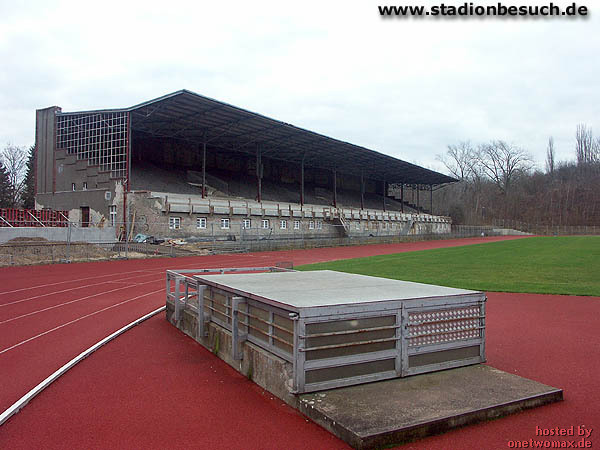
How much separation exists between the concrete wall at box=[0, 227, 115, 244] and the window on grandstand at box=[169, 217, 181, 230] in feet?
14.4

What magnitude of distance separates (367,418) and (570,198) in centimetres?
11845

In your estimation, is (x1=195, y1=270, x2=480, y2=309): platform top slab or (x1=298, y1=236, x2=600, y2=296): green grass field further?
(x1=298, y1=236, x2=600, y2=296): green grass field

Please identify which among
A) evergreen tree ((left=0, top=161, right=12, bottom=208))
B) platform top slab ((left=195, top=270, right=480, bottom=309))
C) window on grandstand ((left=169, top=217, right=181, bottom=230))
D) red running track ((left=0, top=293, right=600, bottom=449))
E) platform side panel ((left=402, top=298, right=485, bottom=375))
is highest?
evergreen tree ((left=0, top=161, right=12, bottom=208))

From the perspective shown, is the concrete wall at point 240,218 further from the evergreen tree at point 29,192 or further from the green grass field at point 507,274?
the evergreen tree at point 29,192

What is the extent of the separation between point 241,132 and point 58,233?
20977 mm

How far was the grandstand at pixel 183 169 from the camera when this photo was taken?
36594mm

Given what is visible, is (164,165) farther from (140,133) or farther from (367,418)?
(367,418)

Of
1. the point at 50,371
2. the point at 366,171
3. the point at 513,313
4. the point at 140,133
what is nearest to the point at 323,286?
the point at 50,371

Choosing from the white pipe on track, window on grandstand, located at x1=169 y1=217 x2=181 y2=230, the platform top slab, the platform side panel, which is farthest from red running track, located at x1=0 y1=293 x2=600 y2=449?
window on grandstand, located at x1=169 y1=217 x2=181 y2=230

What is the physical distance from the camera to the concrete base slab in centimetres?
442

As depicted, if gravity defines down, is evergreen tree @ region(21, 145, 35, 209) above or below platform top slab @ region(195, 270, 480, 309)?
above

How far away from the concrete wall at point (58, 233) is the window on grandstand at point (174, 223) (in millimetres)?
4393

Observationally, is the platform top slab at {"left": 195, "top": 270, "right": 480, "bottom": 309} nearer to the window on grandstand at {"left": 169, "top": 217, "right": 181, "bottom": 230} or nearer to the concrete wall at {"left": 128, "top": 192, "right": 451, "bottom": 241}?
the concrete wall at {"left": 128, "top": 192, "right": 451, "bottom": 241}

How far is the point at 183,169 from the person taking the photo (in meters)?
51.7
